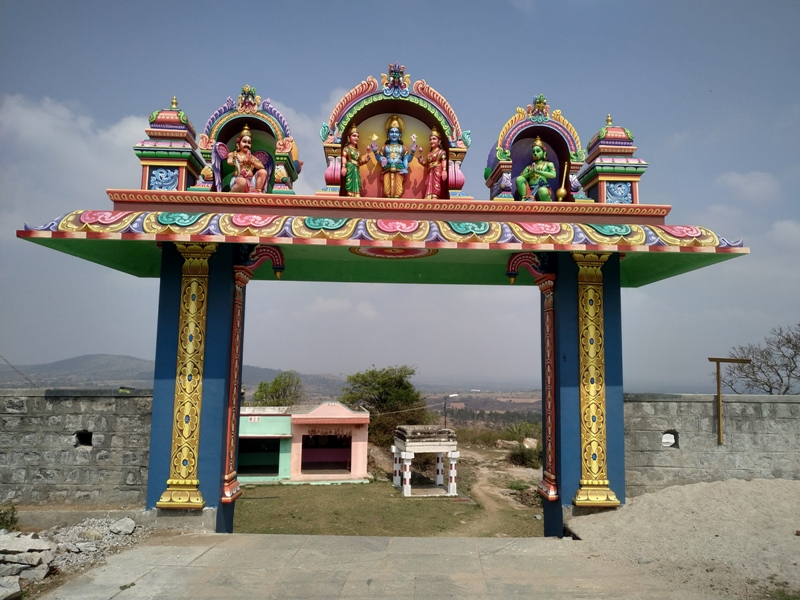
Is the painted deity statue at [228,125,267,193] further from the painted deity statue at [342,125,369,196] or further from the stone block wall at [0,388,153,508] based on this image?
the stone block wall at [0,388,153,508]

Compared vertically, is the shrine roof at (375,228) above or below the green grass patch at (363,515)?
above

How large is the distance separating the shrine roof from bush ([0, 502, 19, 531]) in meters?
3.35

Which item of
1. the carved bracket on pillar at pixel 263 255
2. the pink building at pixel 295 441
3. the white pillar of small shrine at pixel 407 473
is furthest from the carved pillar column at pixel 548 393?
the pink building at pixel 295 441

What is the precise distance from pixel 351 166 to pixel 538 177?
9.31ft

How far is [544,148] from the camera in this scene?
8.66 meters

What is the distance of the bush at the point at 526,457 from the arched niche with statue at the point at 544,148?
2208cm

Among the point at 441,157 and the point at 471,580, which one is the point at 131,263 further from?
the point at 471,580

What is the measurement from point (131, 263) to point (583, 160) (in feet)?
23.5

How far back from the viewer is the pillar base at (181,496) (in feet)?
23.1

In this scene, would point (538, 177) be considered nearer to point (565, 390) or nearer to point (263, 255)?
point (565, 390)

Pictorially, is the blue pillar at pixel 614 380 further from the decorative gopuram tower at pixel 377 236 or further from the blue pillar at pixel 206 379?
the blue pillar at pixel 206 379

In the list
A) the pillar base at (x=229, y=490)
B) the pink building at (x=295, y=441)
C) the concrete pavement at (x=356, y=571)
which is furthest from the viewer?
the pink building at (x=295, y=441)

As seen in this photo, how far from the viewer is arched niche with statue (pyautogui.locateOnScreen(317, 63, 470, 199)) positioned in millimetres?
8086

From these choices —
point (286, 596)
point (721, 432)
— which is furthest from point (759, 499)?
point (286, 596)
